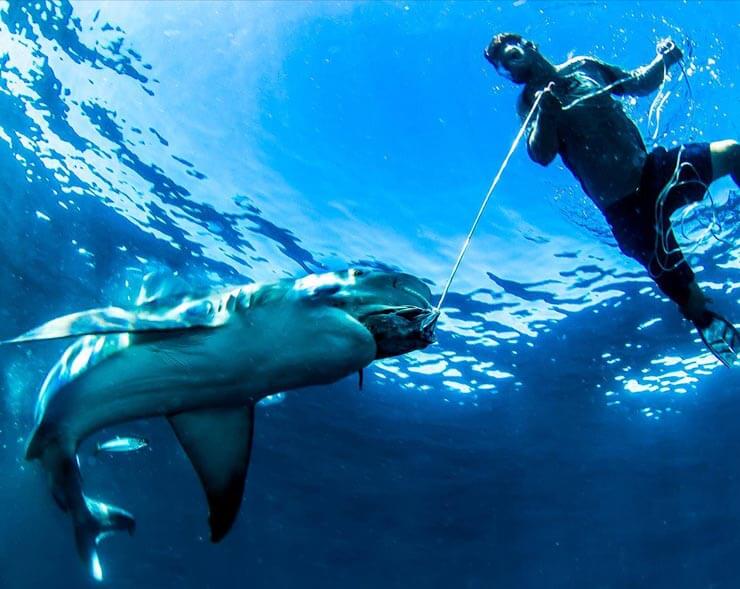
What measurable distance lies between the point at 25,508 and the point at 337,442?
3626cm

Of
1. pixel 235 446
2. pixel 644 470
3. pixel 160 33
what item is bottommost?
pixel 235 446

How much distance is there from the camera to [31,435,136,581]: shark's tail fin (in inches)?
169

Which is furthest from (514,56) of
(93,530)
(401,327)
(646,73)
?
(93,530)

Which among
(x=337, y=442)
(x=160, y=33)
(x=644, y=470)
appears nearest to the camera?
(x=160, y=33)

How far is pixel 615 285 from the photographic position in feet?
43.5

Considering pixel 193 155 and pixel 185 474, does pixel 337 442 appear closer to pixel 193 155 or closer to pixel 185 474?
pixel 185 474

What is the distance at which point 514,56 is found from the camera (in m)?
6.13

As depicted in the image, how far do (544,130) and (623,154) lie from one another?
0.90 meters

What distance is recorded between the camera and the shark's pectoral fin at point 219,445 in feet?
13.6

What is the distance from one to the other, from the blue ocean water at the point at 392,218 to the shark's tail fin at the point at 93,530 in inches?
20.2

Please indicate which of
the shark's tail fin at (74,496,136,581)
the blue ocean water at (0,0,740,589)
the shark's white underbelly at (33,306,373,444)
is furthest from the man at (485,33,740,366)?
the shark's tail fin at (74,496,136,581)

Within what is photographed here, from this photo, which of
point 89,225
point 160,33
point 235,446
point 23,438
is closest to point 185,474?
point 23,438

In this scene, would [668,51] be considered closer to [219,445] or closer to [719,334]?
[719,334]

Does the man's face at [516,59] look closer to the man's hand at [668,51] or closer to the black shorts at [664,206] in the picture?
the man's hand at [668,51]
